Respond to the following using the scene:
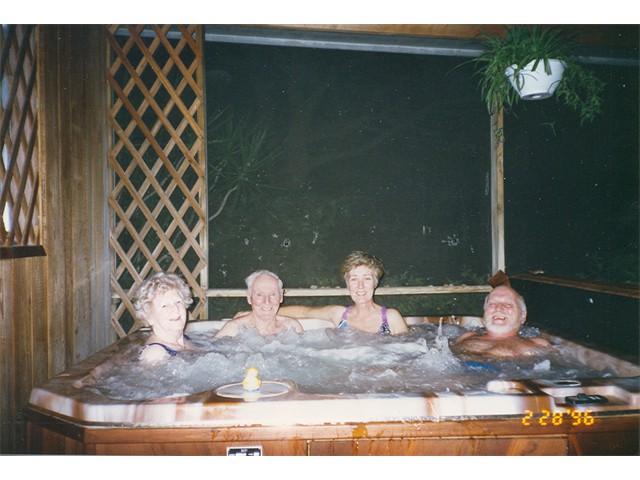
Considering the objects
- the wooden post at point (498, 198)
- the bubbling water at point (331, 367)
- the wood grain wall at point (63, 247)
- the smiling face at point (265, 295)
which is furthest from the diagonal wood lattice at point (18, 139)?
the wooden post at point (498, 198)

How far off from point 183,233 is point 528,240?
9.42ft

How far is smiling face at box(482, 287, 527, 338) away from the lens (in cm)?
208

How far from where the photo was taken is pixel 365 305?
230 centimetres

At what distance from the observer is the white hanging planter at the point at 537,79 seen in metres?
2.12

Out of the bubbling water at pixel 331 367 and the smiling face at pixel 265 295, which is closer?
the bubbling water at pixel 331 367

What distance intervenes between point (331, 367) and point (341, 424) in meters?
0.88

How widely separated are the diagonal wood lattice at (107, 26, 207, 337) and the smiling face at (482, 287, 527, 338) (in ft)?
6.42

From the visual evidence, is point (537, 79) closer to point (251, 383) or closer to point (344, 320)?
point (344, 320)

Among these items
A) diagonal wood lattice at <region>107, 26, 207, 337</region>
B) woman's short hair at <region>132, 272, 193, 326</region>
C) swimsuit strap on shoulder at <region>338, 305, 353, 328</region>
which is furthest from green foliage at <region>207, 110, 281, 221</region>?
woman's short hair at <region>132, 272, 193, 326</region>

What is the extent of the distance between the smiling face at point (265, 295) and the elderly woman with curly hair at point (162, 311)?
0.46 metres

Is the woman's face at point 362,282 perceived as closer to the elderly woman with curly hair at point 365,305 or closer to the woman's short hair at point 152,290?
the elderly woman with curly hair at point 365,305

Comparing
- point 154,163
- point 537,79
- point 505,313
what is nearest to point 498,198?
point 537,79

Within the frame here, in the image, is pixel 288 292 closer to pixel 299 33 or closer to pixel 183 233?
pixel 183 233
